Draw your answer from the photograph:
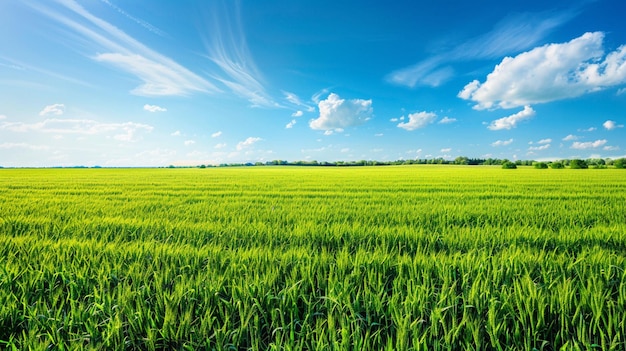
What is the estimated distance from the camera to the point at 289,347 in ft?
6.06

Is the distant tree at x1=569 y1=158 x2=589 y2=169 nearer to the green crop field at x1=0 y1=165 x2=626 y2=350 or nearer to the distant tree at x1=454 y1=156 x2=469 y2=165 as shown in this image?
the distant tree at x1=454 y1=156 x2=469 y2=165

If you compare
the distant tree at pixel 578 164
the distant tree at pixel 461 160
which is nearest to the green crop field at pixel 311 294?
the distant tree at pixel 578 164

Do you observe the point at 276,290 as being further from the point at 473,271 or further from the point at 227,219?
the point at 227,219

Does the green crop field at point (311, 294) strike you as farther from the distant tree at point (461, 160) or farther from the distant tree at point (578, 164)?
the distant tree at point (461, 160)

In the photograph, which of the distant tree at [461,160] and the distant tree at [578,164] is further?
the distant tree at [461,160]

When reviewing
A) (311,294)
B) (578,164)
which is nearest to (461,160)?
(578,164)

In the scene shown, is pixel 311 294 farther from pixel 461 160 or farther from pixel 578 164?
pixel 461 160

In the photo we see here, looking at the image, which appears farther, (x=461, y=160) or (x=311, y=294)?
(x=461, y=160)

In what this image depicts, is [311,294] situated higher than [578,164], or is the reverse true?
[578,164]

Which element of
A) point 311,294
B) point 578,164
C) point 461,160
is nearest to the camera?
point 311,294

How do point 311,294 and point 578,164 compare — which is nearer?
point 311,294

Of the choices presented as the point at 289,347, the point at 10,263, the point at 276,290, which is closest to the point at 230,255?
the point at 276,290

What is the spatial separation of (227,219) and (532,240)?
613 cm

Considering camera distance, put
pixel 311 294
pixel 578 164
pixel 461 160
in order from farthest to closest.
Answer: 1. pixel 461 160
2. pixel 578 164
3. pixel 311 294
